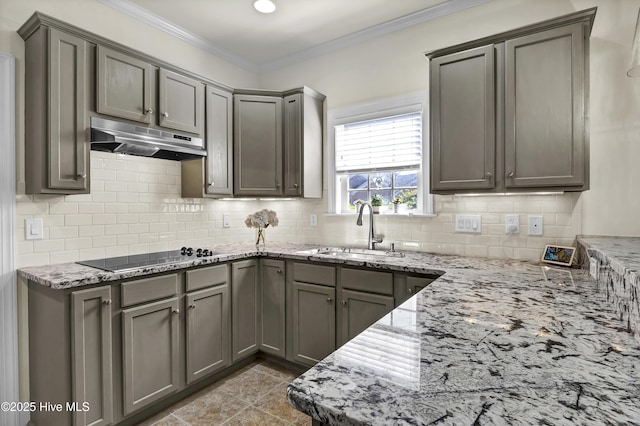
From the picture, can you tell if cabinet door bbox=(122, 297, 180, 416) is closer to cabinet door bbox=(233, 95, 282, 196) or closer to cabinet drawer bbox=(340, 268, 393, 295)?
cabinet drawer bbox=(340, 268, 393, 295)

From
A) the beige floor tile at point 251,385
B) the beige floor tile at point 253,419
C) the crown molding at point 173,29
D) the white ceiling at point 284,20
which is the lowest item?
the beige floor tile at point 253,419

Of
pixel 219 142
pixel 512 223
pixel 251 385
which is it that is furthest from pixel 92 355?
pixel 512 223

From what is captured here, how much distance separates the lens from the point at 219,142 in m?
3.01

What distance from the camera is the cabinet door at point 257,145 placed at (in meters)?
3.15

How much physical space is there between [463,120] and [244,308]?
7.20 feet

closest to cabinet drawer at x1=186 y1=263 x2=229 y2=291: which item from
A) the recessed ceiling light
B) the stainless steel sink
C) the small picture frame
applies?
the stainless steel sink

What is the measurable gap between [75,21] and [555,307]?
3.29 meters

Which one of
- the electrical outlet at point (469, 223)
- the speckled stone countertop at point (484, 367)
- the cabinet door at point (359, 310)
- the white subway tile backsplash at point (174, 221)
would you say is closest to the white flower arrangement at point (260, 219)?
the white subway tile backsplash at point (174, 221)

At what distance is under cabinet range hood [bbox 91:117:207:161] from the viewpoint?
85.8 inches

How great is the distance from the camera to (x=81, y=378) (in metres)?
1.83

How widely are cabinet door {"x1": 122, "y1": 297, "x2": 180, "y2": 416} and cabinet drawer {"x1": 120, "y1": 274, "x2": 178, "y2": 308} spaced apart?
0.05 metres

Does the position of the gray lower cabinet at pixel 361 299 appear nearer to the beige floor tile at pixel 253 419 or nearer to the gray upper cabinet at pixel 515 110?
the beige floor tile at pixel 253 419

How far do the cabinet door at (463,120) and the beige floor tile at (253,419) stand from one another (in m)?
1.88

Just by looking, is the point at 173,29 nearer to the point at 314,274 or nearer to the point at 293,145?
the point at 293,145
